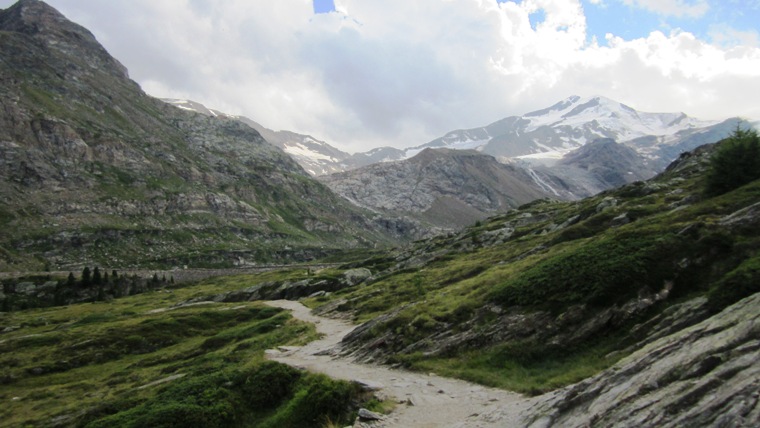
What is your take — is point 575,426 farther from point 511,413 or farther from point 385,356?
point 385,356

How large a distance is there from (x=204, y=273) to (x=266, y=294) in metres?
90.3

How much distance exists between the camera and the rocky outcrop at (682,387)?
34.1ft

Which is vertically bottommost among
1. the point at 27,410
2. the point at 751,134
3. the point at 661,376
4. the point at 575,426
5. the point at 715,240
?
the point at 27,410

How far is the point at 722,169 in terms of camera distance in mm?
45156

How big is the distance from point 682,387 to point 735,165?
147 ft

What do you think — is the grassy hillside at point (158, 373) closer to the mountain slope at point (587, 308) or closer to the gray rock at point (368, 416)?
the gray rock at point (368, 416)

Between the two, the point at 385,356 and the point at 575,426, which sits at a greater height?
the point at 575,426

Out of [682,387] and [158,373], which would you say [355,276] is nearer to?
[158,373]

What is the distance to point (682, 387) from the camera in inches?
470

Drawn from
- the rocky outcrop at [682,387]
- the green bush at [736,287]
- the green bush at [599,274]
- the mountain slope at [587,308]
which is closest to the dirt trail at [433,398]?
the mountain slope at [587,308]

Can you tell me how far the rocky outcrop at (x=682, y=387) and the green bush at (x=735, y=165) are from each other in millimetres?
36570

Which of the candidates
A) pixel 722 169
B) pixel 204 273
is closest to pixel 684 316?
pixel 722 169

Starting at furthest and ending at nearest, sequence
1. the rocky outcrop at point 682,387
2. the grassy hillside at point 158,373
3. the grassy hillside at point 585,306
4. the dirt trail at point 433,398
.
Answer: the grassy hillside at point 158,373
the grassy hillside at point 585,306
the dirt trail at point 433,398
the rocky outcrop at point 682,387

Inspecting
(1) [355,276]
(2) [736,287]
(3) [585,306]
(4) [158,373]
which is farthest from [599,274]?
(1) [355,276]
